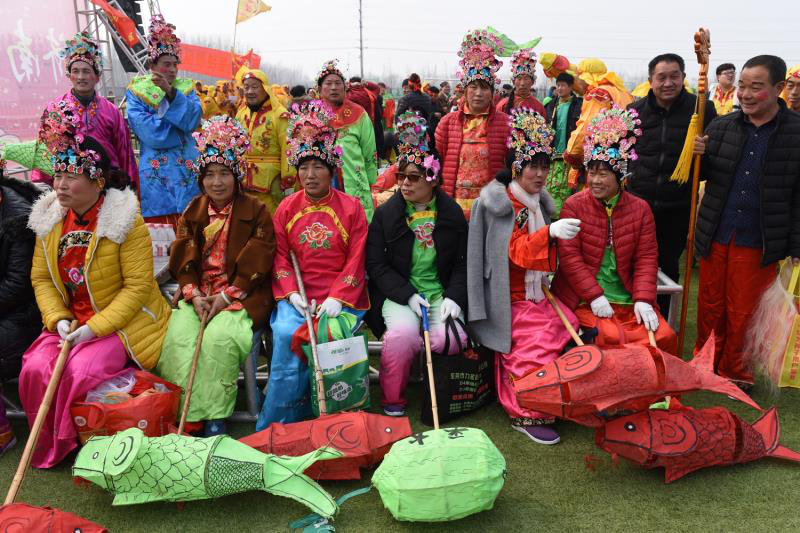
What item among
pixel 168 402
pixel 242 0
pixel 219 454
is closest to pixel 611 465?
pixel 219 454

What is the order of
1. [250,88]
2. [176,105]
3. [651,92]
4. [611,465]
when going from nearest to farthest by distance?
[611,465], [651,92], [176,105], [250,88]

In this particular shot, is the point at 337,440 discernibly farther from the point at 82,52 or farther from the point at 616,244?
the point at 82,52

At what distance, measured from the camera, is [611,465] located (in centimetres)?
293

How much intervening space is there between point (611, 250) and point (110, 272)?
2.82 metres

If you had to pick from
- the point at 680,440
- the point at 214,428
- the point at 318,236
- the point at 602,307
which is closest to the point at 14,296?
the point at 214,428

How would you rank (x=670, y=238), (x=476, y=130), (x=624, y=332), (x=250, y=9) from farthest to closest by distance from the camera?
(x=250, y=9), (x=476, y=130), (x=670, y=238), (x=624, y=332)

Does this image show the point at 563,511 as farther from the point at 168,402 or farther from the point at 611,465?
the point at 168,402

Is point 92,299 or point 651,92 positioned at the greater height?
point 651,92

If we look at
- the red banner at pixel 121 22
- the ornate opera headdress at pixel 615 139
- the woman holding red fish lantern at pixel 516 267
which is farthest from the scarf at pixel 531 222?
the red banner at pixel 121 22

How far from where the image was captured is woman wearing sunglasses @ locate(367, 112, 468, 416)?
3426mm

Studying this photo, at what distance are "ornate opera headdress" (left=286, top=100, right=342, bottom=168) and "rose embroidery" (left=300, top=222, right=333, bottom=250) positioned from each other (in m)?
0.39

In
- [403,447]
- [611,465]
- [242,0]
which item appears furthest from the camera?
[242,0]

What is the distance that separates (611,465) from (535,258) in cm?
112

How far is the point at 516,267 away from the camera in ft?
11.6
